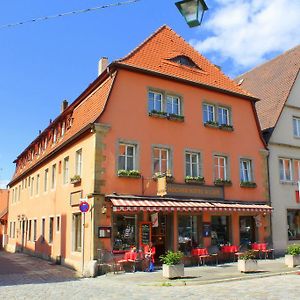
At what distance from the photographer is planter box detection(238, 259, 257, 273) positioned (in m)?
16.4

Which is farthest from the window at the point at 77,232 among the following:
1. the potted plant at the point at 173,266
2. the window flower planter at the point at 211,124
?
the window flower planter at the point at 211,124

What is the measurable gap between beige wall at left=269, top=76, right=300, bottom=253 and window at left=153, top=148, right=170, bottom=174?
7.53 metres

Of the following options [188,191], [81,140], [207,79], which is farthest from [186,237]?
[207,79]

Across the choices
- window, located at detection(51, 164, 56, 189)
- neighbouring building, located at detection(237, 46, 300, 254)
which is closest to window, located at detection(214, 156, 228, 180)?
neighbouring building, located at detection(237, 46, 300, 254)

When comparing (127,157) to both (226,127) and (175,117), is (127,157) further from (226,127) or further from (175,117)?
(226,127)

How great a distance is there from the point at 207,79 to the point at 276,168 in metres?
6.80

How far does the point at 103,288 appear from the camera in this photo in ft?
43.9

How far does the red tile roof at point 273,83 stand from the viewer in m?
26.3

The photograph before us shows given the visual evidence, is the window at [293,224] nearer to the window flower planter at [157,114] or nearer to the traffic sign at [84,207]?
the window flower planter at [157,114]

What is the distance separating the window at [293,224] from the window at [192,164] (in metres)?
7.65

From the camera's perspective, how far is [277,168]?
82.1 ft

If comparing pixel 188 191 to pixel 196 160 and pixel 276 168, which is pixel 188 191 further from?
pixel 276 168

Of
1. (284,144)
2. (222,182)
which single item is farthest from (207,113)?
(284,144)

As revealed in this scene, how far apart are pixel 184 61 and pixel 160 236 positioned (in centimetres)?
941
